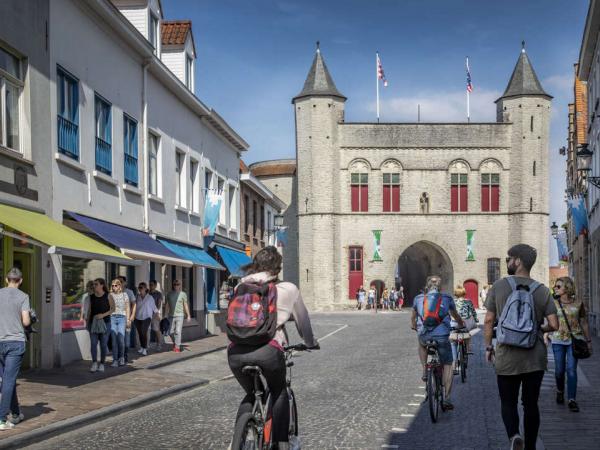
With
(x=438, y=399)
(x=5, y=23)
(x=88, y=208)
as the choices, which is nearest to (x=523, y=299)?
(x=438, y=399)

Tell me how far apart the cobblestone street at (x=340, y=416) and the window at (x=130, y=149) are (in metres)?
5.18

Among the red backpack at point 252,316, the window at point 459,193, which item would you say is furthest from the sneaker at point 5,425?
the window at point 459,193

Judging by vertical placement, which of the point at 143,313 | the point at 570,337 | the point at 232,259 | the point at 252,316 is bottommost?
the point at 143,313

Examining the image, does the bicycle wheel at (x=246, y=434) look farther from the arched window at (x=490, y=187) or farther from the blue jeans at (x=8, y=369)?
the arched window at (x=490, y=187)

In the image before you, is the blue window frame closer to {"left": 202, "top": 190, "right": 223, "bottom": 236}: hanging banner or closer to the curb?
the curb

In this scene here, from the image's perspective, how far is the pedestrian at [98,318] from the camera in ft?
45.9

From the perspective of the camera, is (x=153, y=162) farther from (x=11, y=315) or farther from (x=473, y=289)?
(x=473, y=289)

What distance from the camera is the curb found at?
7.91 metres

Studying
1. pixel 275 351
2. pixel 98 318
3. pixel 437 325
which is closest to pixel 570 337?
pixel 437 325

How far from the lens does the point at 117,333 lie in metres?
14.9

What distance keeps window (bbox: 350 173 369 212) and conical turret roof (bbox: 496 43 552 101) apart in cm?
1192

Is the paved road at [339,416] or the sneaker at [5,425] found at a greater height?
the sneaker at [5,425]

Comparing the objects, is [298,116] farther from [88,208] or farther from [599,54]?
[88,208]

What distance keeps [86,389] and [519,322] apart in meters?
7.37
